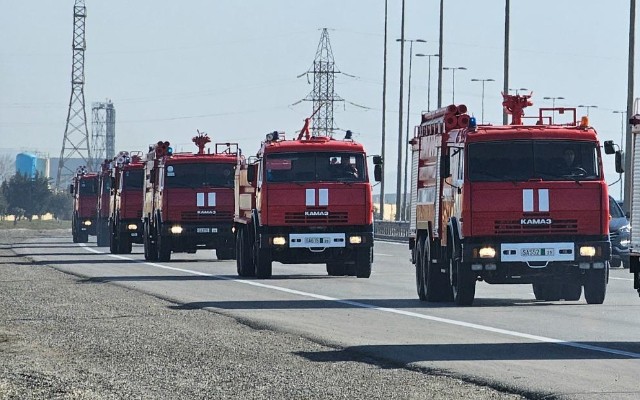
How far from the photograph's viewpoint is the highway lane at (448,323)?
50.6 ft

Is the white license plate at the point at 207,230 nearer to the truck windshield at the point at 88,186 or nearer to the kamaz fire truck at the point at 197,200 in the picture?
the kamaz fire truck at the point at 197,200

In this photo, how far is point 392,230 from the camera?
87688mm

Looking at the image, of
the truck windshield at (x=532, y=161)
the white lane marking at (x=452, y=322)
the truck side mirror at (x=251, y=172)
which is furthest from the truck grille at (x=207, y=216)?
the truck windshield at (x=532, y=161)

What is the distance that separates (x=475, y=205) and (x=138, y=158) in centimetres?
3449

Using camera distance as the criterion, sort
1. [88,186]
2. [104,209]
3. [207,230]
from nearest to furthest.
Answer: [207,230]
[104,209]
[88,186]

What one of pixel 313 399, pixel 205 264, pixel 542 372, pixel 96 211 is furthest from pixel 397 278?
pixel 96 211

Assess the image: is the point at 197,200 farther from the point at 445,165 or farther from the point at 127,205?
the point at 445,165

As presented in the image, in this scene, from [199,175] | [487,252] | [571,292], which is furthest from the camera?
[199,175]

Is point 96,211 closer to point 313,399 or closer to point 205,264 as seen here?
point 205,264

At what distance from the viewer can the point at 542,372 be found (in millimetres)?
15305

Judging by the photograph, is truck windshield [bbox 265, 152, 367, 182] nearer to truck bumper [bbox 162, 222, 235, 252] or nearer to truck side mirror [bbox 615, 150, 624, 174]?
truck side mirror [bbox 615, 150, 624, 174]

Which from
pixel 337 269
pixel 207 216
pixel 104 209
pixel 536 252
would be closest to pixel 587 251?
pixel 536 252

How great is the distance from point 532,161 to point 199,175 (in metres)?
21.6

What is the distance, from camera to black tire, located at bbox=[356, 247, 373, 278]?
1404 inches
